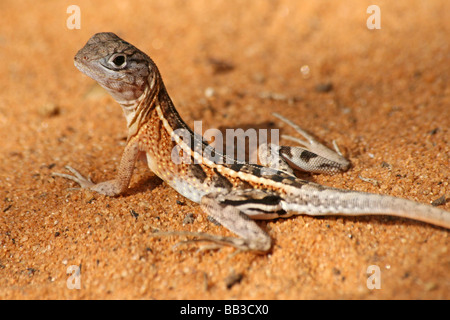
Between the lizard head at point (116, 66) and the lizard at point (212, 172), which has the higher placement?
the lizard head at point (116, 66)

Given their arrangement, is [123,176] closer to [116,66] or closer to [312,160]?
[116,66]

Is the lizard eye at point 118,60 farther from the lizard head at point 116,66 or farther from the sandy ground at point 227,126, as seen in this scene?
the sandy ground at point 227,126

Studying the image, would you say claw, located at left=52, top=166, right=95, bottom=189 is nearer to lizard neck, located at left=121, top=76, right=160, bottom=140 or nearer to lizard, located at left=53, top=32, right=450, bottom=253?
lizard, located at left=53, top=32, right=450, bottom=253

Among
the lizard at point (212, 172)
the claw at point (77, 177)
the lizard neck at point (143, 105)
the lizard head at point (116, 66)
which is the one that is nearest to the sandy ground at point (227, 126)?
the claw at point (77, 177)

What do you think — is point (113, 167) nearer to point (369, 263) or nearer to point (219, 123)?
point (219, 123)

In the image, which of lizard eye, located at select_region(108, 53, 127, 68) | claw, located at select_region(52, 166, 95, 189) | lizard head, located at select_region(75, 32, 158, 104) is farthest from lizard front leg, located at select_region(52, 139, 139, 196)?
lizard eye, located at select_region(108, 53, 127, 68)

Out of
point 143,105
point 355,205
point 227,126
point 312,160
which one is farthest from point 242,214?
point 227,126

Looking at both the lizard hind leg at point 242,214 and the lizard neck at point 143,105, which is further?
the lizard neck at point 143,105
